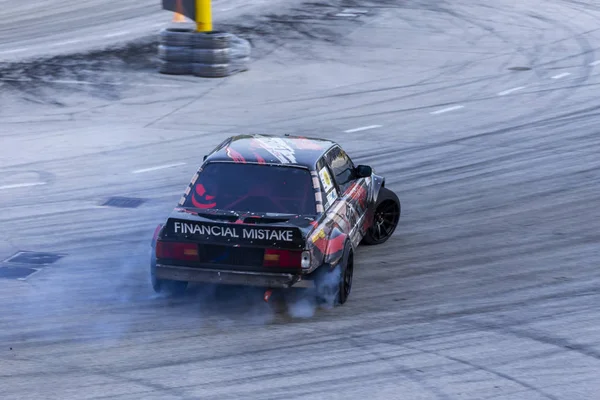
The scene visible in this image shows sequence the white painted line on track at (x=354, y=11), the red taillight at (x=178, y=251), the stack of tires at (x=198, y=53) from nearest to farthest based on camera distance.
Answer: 1. the red taillight at (x=178, y=251)
2. the stack of tires at (x=198, y=53)
3. the white painted line on track at (x=354, y=11)

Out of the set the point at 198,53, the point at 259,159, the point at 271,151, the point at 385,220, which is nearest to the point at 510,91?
the point at 198,53

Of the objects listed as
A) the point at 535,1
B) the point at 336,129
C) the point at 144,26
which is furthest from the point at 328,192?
the point at 535,1

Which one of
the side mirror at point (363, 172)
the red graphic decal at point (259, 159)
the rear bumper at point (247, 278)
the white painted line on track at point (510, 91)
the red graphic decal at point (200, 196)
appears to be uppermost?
the red graphic decal at point (259, 159)

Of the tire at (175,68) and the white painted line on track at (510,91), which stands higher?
the tire at (175,68)

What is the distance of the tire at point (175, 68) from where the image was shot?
20606mm

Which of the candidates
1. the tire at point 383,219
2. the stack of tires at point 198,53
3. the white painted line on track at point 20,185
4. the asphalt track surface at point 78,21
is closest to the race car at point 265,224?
the tire at point 383,219

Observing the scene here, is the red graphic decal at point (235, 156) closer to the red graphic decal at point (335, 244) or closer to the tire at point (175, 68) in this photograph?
the red graphic decal at point (335, 244)

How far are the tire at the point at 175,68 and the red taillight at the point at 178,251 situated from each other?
1189 cm

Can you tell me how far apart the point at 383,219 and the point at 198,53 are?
32.5 ft

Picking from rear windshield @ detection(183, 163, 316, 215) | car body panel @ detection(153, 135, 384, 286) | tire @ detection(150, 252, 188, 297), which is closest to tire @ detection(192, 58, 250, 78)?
car body panel @ detection(153, 135, 384, 286)

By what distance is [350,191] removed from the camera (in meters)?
10.6

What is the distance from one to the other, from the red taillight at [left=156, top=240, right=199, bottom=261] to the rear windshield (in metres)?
0.57

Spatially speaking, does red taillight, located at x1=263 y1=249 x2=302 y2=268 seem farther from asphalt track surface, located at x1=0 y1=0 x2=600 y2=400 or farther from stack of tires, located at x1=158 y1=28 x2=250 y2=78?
stack of tires, located at x1=158 y1=28 x2=250 y2=78

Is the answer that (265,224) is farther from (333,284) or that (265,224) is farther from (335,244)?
(333,284)
